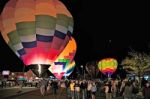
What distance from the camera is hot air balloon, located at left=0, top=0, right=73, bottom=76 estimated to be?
1188 inches

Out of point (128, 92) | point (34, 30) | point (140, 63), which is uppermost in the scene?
point (34, 30)

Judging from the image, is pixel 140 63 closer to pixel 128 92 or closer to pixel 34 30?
pixel 34 30

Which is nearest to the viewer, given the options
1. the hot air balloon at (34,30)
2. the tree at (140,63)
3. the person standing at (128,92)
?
the person standing at (128,92)

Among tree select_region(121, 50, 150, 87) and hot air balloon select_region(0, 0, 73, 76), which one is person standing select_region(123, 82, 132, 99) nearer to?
hot air balloon select_region(0, 0, 73, 76)

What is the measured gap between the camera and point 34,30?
3030 cm

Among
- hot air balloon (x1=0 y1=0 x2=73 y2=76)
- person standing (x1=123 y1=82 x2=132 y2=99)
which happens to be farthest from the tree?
person standing (x1=123 y1=82 x2=132 y2=99)

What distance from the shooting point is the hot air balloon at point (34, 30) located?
30172 mm

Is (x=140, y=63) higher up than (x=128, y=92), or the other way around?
(x=140, y=63)

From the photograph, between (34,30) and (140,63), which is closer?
(34,30)

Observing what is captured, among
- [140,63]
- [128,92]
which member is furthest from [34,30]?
[140,63]

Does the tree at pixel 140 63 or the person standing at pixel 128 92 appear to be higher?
the tree at pixel 140 63

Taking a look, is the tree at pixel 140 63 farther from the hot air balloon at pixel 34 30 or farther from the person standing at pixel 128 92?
the person standing at pixel 128 92

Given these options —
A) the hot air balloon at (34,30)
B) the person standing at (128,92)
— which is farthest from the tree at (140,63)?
the person standing at (128,92)

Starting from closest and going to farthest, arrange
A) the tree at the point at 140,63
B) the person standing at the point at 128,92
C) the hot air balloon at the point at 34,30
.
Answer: the person standing at the point at 128,92, the hot air balloon at the point at 34,30, the tree at the point at 140,63
